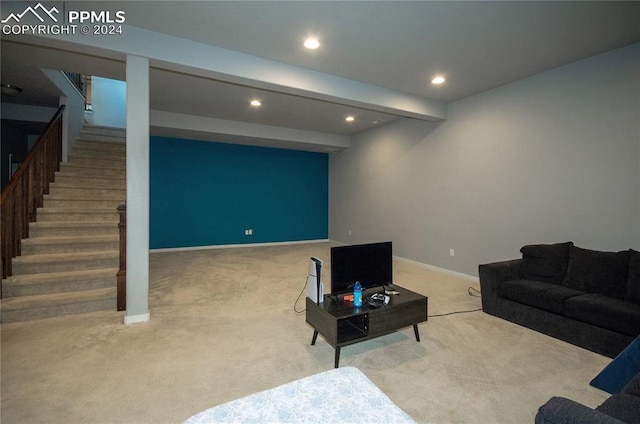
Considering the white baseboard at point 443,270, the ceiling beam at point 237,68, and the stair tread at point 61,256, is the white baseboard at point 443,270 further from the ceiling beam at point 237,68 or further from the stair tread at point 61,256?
the stair tread at point 61,256

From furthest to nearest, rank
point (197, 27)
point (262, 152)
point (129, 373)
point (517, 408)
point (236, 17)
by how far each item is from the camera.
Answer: point (262, 152) → point (197, 27) → point (236, 17) → point (129, 373) → point (517, 408)

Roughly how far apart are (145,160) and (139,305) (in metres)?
1.48

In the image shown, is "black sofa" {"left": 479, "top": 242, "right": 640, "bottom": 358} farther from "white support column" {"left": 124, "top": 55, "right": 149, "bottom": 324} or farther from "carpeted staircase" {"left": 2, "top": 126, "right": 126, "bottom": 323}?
"carpeted staircase" {"left": 2, "top": 126, "right": 126, "bottom": 323}

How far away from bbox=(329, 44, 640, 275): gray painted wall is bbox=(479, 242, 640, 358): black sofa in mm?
518

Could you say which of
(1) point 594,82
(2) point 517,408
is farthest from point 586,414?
(1) point 594,82

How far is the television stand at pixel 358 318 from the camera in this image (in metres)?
2.24

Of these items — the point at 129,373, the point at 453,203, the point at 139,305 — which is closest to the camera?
the point at 129,373

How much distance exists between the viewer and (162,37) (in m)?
2.95

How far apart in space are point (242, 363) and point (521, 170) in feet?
13.4

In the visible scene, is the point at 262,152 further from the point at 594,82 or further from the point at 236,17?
the point at 594,82

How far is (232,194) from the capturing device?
7293 mm

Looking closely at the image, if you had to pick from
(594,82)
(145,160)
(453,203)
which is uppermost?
(594,82)

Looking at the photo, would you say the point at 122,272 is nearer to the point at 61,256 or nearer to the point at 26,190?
the point at 61,256

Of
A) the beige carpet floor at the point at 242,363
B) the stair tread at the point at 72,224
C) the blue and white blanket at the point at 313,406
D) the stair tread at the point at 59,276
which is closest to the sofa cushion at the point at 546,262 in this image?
the beige carpet floor at the point at 242,363
